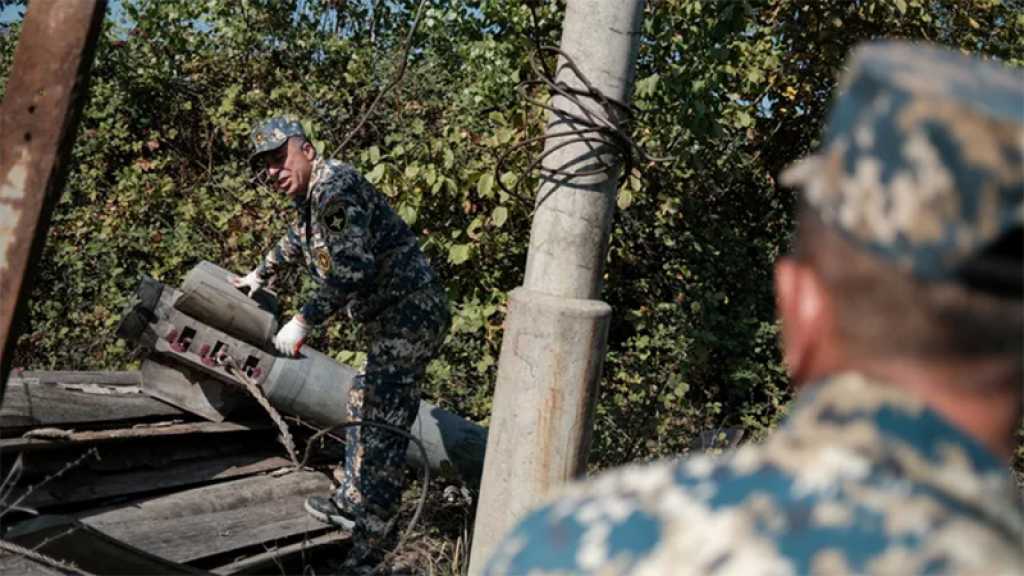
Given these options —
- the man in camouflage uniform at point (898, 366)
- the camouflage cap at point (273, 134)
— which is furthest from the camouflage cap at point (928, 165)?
the camouflage cap at point (273, 134)

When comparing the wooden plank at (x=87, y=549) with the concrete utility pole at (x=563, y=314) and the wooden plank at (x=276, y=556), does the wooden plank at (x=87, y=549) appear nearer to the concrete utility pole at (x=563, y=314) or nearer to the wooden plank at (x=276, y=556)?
the wooden plank at (x=276, y=556)

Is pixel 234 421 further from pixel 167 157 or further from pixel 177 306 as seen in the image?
pixel 167 157

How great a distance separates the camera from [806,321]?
1.18 meters

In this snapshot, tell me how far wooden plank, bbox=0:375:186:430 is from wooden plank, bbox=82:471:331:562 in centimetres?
52

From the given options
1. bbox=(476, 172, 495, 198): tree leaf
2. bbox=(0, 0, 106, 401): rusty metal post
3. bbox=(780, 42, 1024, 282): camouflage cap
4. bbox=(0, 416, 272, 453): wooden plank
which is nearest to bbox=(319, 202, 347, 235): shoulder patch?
bbox=(0, 416, 272, 453): wooden plank

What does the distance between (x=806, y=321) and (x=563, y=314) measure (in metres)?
2.76

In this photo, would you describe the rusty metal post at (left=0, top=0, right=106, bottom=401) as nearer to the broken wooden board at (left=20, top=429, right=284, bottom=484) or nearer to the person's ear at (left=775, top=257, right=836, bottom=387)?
the broken wooden board at (left=20, top=429, right=284, bottom=484)

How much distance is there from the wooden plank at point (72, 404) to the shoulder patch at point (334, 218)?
4.26 feet

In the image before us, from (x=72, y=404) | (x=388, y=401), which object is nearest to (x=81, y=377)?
(x=72, y=404)

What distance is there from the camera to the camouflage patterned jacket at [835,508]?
3.32ft

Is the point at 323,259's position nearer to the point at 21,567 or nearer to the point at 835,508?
the point at 21,567

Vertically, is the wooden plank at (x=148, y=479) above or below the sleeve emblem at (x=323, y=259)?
below

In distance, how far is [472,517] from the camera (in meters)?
6.27

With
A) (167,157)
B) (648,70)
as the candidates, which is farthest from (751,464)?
(167,157)
